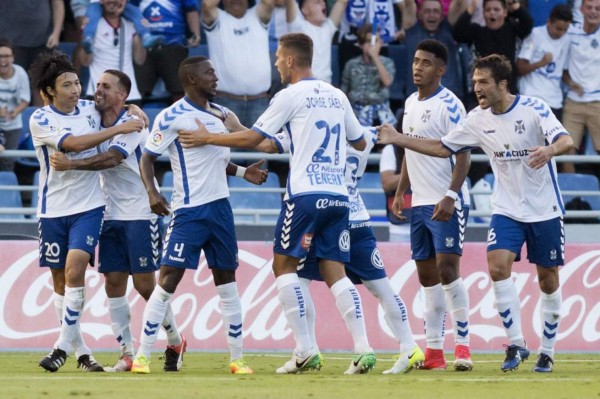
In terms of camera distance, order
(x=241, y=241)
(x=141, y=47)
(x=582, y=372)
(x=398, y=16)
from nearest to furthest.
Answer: (x=582, y=372) < (x=241, y=241) < (x=141, y=47) < (x=398, y=16)

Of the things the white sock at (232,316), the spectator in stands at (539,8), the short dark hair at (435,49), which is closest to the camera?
the white sock at (232,316)

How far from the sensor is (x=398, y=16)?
20.5m

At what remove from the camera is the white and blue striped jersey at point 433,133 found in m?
12.6

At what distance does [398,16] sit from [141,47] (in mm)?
4161

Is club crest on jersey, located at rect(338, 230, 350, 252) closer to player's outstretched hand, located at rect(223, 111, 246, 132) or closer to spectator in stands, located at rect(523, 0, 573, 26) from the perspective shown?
player's outstretched hand, located at rect(223, 111, 246, 132)

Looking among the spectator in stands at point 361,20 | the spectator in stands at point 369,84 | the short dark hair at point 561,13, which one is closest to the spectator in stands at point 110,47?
the spectator in stands at point 369,84

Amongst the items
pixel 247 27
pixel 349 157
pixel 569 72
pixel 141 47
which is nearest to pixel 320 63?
pixel 247 27

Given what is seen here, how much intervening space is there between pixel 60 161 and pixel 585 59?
9.77m

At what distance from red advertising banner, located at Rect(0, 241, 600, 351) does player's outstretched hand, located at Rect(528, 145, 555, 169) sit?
172 inches

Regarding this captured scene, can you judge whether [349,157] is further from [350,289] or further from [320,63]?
[320,63]

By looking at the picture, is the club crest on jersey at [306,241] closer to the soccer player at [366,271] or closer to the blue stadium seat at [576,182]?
the soccer player at [366,271]

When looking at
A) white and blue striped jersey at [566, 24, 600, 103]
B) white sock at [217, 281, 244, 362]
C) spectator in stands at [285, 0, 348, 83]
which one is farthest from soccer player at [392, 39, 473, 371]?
white and blue striped jersey at [566, 24, 600, 103]

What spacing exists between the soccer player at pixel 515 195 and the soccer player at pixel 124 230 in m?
2.37

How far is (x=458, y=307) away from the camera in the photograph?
12.6 metres
